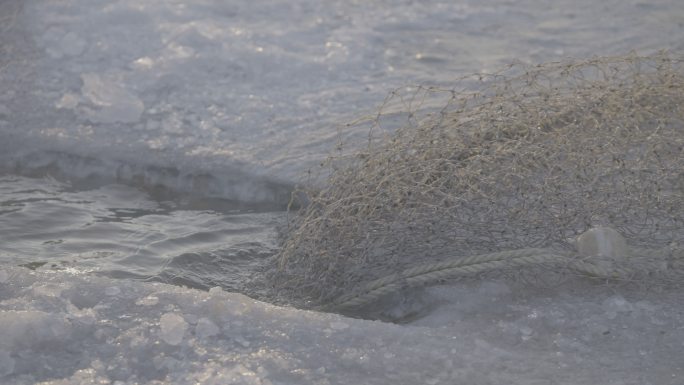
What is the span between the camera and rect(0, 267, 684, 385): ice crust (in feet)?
9.48

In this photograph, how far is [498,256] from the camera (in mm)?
3369

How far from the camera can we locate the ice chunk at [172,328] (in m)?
3.00

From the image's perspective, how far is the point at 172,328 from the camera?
9.98ft

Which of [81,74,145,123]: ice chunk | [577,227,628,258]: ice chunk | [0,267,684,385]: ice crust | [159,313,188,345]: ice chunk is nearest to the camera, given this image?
[0,267,684,385]: ice crust

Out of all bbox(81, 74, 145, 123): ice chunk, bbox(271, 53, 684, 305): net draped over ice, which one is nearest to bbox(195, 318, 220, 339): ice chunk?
bbox(271, 53, 684, 305): net draped over ice

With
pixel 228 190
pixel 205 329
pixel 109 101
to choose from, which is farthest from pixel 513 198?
pixel 109 101

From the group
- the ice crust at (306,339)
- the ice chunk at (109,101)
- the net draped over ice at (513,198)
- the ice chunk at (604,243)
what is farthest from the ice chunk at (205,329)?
the ice chunk at (109,101)

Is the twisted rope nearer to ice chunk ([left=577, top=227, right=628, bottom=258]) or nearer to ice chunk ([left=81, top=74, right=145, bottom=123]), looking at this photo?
ice chunk ([left=577, top=227, right=628, bottom=258])

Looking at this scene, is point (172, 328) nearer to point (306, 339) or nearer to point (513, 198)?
point (306, 339)

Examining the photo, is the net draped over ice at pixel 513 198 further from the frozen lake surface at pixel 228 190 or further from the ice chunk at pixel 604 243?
the frozen lake surface at pixel 228 190

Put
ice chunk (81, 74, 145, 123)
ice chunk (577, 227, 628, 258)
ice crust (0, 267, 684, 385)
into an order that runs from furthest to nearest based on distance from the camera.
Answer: ice chunk (81, 74, 145, 123)
ice chunk (577, 227, 628, 258)
ice crust (0, 267, 684, 385)

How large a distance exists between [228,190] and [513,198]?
1818 millimetres

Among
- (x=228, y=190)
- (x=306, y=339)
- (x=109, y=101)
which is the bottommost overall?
(x=228, y=190)

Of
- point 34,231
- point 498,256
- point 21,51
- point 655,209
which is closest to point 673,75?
point 655,209
